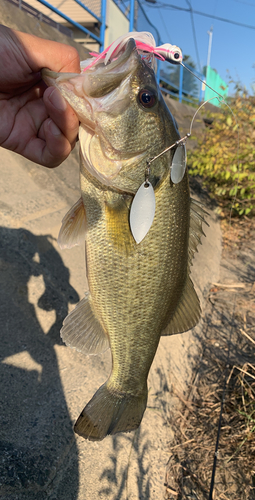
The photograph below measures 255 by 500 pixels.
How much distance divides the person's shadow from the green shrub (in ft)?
13.4

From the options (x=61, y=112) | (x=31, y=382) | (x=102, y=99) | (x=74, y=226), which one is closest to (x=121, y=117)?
(x=102, y=99)

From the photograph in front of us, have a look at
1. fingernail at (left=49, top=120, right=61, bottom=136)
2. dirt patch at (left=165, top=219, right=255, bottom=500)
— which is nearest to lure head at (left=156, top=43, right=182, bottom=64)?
fingernail at (left=49, top=120, right=61, bottom=136)

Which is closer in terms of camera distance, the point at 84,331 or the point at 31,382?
the point at 84,331

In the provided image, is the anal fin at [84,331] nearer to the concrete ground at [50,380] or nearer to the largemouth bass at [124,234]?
the largemouth bass at [124,234]

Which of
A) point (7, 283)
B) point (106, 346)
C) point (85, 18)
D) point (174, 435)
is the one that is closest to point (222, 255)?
point (174, 435)

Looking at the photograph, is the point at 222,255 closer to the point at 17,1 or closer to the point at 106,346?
the point at 106,346

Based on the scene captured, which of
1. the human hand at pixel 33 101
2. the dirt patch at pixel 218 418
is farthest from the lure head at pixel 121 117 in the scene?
the dirt patch at pixel 218 418

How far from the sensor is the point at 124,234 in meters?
1.40

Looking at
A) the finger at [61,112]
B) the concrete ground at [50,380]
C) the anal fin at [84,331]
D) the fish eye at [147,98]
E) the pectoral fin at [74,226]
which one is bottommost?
the concrete ground at [50,380]

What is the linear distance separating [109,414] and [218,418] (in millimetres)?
1988

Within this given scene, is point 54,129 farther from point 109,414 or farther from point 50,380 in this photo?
point 50,380

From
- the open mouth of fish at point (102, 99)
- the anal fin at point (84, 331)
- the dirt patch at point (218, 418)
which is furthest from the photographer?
Answer: the dirt patch at point (218, 418)

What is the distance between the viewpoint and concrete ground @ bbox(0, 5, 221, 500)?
194 centimetres

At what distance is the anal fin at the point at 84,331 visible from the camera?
1553 millimetres
